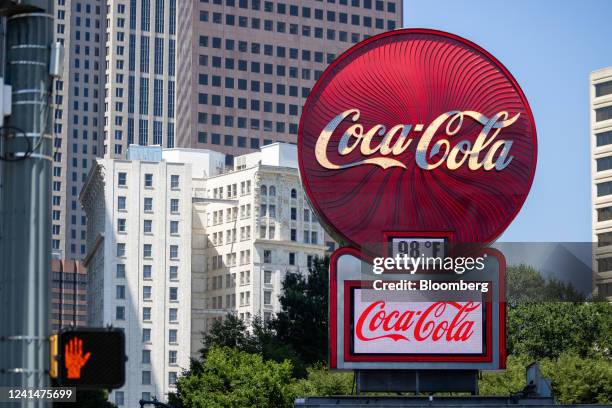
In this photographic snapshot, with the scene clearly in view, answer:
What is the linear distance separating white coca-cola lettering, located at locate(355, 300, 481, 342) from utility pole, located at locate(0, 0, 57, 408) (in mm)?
41200

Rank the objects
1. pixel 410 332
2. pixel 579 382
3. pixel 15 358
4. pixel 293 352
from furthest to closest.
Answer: pixel 293 352
pixel 579 382
pixel 410 332
pixel 15 358

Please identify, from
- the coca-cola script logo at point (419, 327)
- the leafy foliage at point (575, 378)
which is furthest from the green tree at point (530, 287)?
the coca-cola script logo at point (419, 327)

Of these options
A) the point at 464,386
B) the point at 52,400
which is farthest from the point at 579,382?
the point at 52,400

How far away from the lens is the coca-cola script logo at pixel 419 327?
56344 mm

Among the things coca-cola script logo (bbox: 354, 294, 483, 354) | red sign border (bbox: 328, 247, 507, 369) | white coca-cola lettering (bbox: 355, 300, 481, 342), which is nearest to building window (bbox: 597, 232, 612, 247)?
red sign border (bbox: 328, 247, 507, 369)

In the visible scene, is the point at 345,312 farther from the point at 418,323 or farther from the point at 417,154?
the point at 417,154

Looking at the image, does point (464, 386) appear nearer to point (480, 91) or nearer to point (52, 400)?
point (480, 91)

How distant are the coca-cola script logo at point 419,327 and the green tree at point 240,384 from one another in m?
53.5

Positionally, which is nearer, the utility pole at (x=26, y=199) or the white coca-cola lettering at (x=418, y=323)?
the utility pole at (x=26, y=199)

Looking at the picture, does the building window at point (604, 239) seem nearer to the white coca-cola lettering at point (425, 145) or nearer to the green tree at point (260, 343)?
the green tree at point (260, 343)

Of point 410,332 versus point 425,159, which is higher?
point 425,159

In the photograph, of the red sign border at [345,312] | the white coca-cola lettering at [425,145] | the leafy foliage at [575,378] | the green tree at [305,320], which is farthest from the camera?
the green tree at [305,320]

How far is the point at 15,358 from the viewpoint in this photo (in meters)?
15.4

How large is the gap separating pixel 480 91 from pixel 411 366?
12.2 meters
